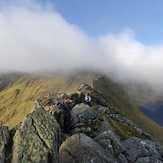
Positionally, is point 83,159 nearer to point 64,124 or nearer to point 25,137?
point 25,137

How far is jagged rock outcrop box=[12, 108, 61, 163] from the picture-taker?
1916cm

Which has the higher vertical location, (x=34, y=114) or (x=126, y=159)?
(x=34, y=114)

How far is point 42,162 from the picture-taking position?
18562mm

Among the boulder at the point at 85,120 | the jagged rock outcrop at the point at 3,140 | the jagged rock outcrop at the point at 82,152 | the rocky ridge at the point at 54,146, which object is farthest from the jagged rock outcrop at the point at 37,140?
the boulder at the point at 85,120

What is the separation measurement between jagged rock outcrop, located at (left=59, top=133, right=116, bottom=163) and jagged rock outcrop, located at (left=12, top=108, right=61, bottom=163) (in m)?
2.92

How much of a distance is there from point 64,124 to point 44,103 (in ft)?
54.4

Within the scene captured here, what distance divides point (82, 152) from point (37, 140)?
6.01m

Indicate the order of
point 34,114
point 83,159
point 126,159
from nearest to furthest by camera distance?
point 83,159 → point 34,114 → point 126,159

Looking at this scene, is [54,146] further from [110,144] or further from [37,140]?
[110,144]

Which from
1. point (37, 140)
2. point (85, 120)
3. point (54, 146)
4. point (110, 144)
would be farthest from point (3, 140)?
point (85, 120)

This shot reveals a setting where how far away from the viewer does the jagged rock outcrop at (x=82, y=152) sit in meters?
23.3

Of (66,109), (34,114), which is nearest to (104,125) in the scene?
(66,109)

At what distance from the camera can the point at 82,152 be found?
946 inches

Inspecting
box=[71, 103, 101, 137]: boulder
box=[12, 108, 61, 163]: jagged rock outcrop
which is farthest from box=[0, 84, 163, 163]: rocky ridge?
box=[71, 103, 101, 137]: boulder
